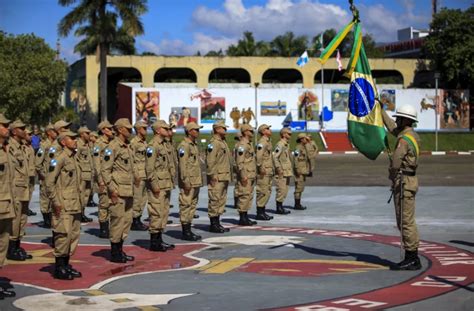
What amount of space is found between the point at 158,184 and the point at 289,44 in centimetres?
7403

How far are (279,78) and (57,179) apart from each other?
7049cm

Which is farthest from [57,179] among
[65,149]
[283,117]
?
[283,117]

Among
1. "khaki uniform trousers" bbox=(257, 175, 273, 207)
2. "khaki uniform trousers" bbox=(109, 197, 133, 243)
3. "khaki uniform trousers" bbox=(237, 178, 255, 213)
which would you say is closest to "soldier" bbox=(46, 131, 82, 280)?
"khaki uniform trousers" bbox=(109, 197, 133, 243)

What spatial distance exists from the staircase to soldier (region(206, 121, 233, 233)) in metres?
37.5

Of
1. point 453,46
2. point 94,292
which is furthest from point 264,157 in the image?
point 453,46

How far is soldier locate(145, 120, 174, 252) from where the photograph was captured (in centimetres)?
1261

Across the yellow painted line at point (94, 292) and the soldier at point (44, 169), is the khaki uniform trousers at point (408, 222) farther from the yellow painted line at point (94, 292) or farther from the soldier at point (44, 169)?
the soldier at point (44, 169)

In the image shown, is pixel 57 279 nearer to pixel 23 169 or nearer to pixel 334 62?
pixel 23 169

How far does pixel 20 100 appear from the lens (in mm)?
47531

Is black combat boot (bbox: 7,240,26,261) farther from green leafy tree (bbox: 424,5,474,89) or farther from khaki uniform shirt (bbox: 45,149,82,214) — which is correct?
green leafy tree (bbox: 424,5,474,89)

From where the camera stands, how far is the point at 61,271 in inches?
394

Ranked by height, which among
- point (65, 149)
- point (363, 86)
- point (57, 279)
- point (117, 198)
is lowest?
point (57, 279)

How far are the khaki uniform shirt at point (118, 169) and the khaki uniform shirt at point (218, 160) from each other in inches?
121

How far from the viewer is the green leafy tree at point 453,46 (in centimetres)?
6212
